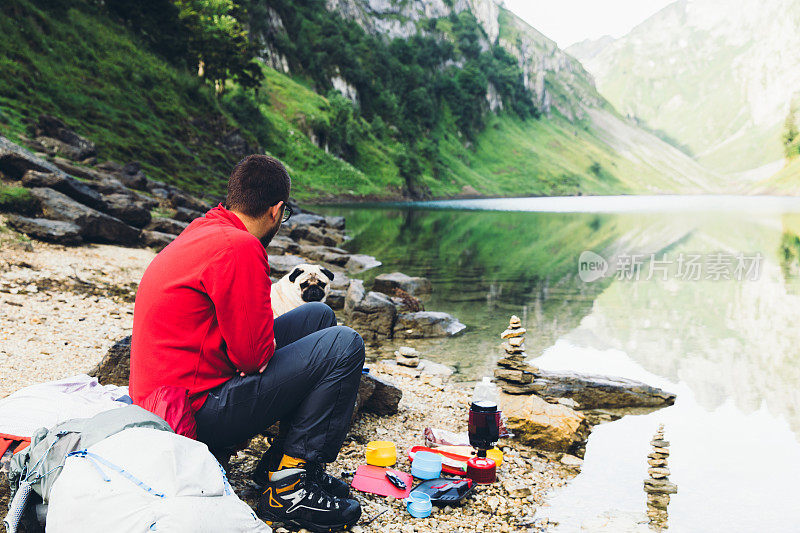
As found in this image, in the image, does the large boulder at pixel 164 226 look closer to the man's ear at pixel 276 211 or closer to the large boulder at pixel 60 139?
the large boulder at pixel 60 139

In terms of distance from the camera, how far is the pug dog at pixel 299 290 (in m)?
8.79

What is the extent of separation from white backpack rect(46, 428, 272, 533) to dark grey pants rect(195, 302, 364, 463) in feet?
2.71

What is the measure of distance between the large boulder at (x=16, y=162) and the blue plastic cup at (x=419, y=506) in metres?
16.4

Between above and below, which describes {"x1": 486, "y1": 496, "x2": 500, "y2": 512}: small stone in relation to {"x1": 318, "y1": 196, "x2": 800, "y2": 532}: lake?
below

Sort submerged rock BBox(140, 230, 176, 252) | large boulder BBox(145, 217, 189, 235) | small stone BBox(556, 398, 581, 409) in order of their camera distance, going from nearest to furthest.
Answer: small stone BBox(556, 398, 581, 409) → submerged rock BBox(140, 230, 176, 252) → large boulder BBox(145, 217, 189, 235)

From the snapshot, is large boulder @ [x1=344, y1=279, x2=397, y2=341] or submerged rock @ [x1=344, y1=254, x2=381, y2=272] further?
submerged rock @ [x1=344, y1=254, x2=381, y2=272]

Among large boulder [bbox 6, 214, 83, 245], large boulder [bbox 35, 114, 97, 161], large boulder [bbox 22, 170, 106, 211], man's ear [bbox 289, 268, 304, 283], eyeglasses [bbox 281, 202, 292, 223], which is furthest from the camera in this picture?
large boulder [bbox 35, 114, 97, 161]

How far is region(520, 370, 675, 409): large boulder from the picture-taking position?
9039mm

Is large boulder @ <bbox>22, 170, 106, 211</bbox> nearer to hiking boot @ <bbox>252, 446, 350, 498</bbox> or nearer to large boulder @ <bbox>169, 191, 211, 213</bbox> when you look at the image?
large boulder @ <bbox>169, 191, 211, 213</bbox>

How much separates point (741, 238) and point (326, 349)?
145 ft

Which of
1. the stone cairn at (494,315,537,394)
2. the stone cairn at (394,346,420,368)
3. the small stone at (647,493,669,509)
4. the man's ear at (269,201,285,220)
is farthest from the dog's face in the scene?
the small stone at (647,493,669,509)

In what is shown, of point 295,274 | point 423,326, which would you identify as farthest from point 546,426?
point 423,326

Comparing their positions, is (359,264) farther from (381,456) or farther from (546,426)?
(381,456)

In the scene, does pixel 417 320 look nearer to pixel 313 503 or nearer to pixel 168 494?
pixel 313 503
